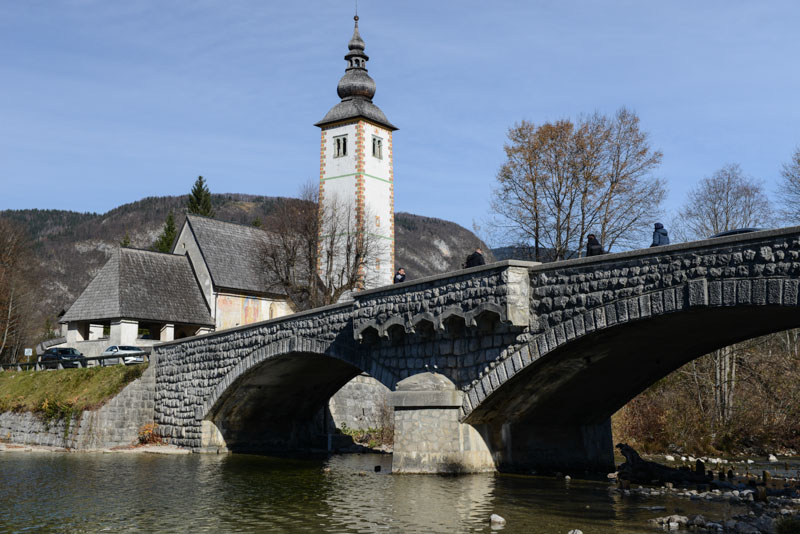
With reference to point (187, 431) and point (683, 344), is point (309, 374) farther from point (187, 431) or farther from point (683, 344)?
point (683, 344)

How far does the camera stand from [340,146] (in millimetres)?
55812

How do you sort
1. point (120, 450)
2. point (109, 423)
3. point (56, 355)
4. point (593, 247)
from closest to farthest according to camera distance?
point (593, 247) → point (120, 450) → point (109, 423) → point (56, 355)

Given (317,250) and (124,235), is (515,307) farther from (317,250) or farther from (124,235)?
(124,235)

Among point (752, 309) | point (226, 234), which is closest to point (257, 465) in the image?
point (752, 309)

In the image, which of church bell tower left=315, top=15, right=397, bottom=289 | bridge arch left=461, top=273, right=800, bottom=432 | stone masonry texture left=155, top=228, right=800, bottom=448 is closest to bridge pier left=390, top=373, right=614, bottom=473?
bridge arch left=461, top=273, right=800, bottom=432

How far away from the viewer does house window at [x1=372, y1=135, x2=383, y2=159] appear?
5594 cm

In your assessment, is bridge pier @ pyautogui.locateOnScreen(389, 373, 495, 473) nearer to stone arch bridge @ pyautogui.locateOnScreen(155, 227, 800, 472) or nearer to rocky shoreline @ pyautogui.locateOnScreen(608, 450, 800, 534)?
stone arch bridge @ pyautogui.locateOnScreen(155, 227, 800, 472)

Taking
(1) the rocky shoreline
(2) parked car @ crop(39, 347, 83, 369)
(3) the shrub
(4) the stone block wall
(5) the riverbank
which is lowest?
(5) the riverbank

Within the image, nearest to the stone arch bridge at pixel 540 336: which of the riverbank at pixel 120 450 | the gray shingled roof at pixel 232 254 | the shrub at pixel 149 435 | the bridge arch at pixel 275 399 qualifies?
the bridge arch at pixel 275 399

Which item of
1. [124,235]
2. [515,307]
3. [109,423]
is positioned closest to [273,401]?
[109,423]

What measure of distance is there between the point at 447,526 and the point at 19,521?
7081 mm

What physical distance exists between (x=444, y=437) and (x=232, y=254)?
38.0m

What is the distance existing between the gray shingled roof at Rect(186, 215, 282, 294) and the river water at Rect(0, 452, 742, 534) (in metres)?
30.2

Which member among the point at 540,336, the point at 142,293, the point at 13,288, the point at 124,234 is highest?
the point at 124,234
